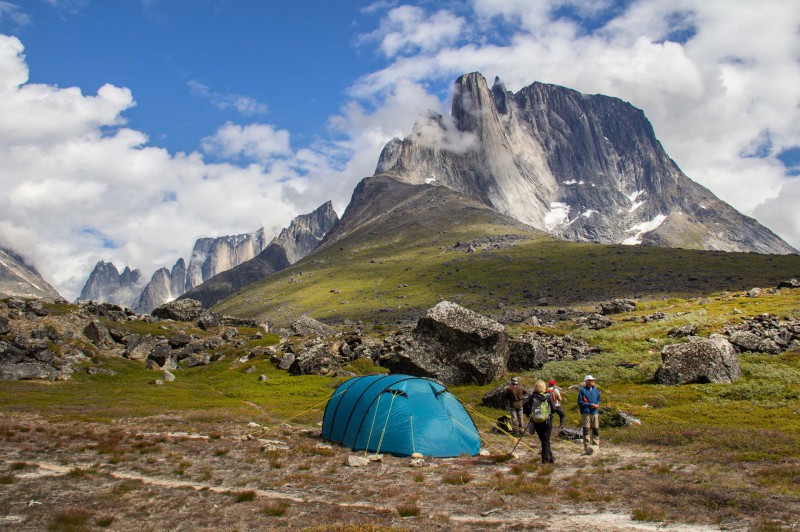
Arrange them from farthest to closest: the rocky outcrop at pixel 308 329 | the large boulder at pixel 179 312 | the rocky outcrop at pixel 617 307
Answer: the rocky outcrop at pixel 617 307, the large boulder at pixel 179 312, the rocky outcrop at pixel 308 329

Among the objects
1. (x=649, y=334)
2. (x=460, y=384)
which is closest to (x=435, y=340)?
(x=460, y=384)

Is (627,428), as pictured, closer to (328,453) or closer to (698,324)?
(328,453)

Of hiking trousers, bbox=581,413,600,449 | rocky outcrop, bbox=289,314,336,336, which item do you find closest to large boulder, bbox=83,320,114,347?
rocky outcrop, bbox=289,314,336,336

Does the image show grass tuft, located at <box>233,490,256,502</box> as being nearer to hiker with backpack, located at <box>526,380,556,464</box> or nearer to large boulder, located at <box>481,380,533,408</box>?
hiker with backpack, located at <box>526,380,556,464</box>

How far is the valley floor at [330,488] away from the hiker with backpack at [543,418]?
72cm

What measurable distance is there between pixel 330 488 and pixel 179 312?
8404cm

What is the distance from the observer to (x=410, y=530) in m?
13.7

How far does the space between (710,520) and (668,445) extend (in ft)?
40.2

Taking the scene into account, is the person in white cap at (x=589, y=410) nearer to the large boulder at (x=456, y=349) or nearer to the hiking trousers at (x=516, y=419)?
the hiking trousers at (x=516, y=419)

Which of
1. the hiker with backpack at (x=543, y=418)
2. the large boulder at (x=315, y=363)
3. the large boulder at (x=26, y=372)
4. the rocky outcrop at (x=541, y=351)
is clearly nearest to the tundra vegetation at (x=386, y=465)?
the hiker with backpack at (x=543, y=418)

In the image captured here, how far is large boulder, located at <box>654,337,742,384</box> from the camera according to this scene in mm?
37969

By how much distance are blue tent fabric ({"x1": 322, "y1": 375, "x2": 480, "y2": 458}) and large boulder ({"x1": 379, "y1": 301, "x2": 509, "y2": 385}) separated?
1853cm

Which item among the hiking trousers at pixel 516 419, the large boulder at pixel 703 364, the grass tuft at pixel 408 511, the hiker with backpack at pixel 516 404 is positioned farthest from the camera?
the large boulder at pixel 703 364

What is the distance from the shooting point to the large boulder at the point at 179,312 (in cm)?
9350
